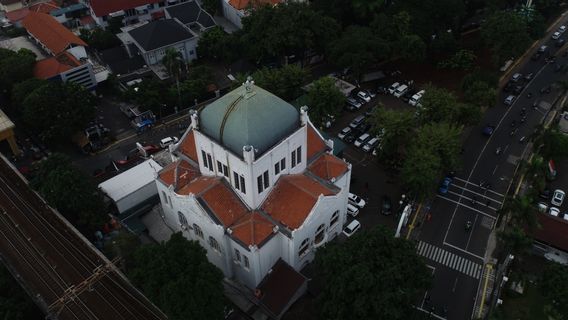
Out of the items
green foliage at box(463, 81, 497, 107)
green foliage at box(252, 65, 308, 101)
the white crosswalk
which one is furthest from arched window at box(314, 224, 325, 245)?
green foliage at box(463, 81, 497, 107)

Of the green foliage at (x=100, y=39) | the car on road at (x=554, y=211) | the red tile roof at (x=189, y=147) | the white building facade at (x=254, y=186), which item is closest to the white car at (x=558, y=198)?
the car on road at (x=554, y=211)

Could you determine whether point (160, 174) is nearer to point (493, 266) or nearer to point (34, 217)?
point (34, 217)

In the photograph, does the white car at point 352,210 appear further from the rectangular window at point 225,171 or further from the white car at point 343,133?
the rectangular window at point 225,171

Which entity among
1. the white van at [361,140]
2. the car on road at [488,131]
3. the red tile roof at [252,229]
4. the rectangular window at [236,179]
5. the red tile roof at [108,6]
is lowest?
the car on road at [488,131]

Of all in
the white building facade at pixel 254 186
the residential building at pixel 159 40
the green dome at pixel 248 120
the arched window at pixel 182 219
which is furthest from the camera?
the residential building at pixel 159 40

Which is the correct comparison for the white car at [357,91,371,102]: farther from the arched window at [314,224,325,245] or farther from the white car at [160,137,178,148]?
the arched window at [314,224,325,245]

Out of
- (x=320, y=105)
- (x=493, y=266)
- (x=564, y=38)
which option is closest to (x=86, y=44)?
(x=320, y=105)

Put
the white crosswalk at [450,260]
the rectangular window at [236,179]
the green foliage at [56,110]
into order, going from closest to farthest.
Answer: the rectangular window at [236,179] < the white crosswalk at [450,260] < the green foliage at [56,110]

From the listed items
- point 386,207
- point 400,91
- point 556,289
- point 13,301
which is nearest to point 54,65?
point 13,301
